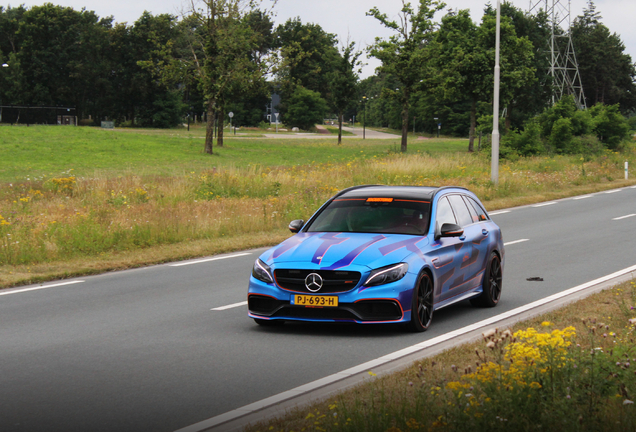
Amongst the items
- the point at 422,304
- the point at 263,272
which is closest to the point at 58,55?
the point at 263,272

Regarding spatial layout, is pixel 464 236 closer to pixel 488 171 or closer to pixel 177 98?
pixel 488 171

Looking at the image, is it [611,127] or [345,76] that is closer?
[611,127]

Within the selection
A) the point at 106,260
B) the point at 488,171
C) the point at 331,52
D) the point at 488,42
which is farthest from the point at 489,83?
the point at 106,260

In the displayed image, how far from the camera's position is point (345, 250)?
8000 mm

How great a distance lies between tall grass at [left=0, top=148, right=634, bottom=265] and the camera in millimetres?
14516

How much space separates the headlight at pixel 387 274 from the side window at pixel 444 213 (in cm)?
128

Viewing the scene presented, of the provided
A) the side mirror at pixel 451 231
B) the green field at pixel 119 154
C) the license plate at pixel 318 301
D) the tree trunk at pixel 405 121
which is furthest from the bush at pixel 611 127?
the license plate at pixel 318 301

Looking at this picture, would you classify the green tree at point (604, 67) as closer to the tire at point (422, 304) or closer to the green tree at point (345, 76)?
the green tree at point (345, 76)

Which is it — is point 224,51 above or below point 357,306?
above

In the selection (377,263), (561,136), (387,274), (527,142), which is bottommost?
(387,274)

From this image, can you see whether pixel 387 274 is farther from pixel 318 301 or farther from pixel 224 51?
pixel 224 51

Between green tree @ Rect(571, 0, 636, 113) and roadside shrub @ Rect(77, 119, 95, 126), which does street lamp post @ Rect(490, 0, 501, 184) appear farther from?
green tree @ Rect(571, 0, 636, 113)

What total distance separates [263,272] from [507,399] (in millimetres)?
3864

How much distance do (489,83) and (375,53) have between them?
9.45 meters
